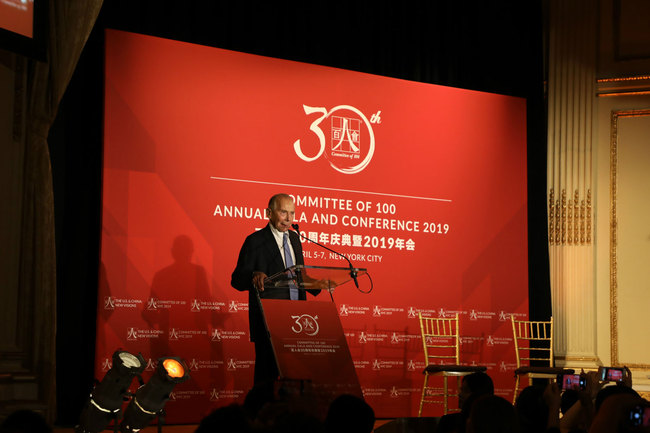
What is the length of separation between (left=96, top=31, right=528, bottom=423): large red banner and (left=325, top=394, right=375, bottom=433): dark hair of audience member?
391cm

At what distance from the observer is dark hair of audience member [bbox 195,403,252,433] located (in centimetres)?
170

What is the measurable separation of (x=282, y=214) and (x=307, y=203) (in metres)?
2.00

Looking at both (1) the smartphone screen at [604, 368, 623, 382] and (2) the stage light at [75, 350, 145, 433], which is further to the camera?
(1) the smartphone screen at [604, 368, 623, 382]

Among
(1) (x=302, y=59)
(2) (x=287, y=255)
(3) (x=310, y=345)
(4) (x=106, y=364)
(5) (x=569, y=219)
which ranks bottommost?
(4) (x=106, y=364)

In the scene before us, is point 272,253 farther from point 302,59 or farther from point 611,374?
point 302,59

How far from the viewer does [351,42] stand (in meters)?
7.42

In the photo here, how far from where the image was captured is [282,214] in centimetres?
476

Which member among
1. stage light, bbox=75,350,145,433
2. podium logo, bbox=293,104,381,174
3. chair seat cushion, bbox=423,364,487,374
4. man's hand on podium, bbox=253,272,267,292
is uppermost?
podium logo, bbox=293,104,381,174

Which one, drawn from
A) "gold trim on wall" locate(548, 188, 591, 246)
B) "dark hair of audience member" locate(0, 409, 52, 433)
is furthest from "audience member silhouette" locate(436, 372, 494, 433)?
"gold trim on wall" locate(548, 188, 591, 246)

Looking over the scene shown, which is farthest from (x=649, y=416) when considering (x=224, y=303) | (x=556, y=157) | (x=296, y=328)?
(x=556, y=157)

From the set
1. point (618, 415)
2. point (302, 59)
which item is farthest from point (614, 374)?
point (302, 59)

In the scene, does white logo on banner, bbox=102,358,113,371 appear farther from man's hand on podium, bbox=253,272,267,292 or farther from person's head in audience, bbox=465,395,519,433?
person's head in audience, bbox=465,395,519,433

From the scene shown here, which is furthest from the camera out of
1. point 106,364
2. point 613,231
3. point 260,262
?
point 613,231

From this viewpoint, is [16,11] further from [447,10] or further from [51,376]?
[447,10]
